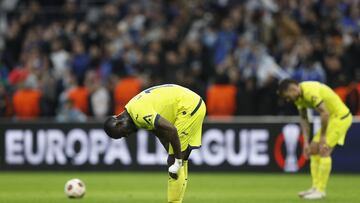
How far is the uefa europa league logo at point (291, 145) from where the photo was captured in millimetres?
20812

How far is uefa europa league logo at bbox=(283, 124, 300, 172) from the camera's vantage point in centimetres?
2081

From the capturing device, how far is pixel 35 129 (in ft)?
71.6

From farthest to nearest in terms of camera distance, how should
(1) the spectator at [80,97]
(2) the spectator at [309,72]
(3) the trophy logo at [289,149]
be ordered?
(1) the spectator at [80,97] < (2) the spectator at [309,72] < (3) the trophy logo at [289,149]

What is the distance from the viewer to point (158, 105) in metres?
11.7

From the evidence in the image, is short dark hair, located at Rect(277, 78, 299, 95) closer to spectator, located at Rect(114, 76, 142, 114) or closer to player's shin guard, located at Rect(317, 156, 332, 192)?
player's shin guard, located at Rect(317, 156, 332, 192)

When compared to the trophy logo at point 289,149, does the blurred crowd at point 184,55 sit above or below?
above

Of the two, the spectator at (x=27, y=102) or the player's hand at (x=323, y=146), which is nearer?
the player's hand at (x=323, y=146)

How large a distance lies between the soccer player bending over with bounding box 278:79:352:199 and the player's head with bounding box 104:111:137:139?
3898mm

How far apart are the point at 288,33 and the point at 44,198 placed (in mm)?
10043

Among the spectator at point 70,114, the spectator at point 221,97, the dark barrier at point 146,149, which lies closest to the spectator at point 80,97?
the spectator at point 70,114

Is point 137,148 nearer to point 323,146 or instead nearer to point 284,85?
point 323,146

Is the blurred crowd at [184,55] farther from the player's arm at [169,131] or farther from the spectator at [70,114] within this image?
the player's arm at [169,131]

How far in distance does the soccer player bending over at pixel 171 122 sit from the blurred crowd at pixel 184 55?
9.58m

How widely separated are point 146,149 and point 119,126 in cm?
1029
